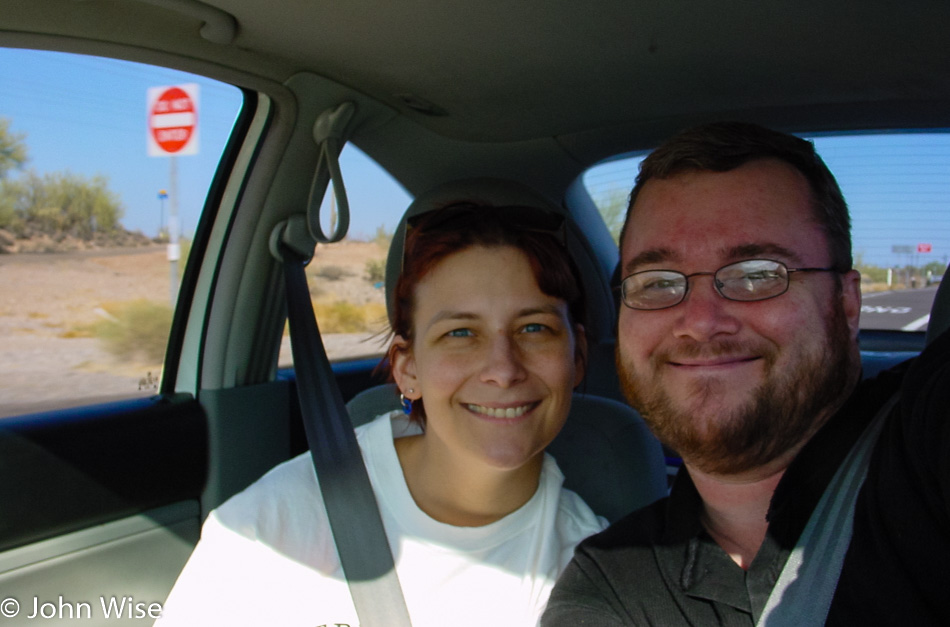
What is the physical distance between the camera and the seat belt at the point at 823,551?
1260 mm

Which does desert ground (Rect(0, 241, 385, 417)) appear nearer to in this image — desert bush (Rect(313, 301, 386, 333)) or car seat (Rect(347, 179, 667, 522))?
desert bush (Rect(313, 301, 386, 333))

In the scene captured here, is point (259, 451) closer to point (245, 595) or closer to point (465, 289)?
point (245, 595)

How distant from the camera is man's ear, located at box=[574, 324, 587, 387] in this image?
1.96 metres

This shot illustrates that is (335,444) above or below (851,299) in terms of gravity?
below

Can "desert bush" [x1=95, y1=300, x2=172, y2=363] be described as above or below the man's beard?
below

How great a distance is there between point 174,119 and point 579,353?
1645 millimetres

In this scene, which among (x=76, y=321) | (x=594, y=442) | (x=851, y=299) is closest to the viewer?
(x=851, y=299)

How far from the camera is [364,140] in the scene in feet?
8.80

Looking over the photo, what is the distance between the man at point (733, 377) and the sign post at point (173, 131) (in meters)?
1.63

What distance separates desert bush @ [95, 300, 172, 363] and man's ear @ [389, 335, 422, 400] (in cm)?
118

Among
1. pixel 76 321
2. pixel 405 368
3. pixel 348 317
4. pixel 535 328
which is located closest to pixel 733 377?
pixel 535 328

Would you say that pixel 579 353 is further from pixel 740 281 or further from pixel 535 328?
pixel 740 281

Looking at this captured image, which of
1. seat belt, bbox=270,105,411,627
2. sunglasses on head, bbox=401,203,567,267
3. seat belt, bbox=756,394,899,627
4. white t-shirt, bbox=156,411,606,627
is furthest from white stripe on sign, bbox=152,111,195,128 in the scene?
seat belt, bbox=756,394,899,627

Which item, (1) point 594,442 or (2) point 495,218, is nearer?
(2) point 495,218
